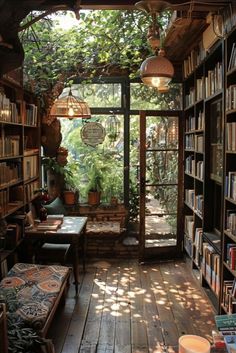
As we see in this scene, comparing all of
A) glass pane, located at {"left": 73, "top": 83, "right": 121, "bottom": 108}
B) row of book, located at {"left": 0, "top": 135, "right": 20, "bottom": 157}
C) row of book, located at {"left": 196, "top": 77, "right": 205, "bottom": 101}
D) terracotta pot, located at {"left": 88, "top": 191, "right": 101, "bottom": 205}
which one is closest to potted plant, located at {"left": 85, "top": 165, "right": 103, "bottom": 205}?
terracotta pot, located at {"left": 88, "top": 191, "right": 101, "bottom": 205}

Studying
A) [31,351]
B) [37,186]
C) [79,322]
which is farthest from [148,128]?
[31,351]

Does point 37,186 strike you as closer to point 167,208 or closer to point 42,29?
point 167,208

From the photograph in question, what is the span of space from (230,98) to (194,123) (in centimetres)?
163

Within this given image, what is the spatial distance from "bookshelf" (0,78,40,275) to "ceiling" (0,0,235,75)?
1.56 m

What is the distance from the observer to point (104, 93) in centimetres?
583

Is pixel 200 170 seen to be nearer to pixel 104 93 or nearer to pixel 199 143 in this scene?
pixel 199 143

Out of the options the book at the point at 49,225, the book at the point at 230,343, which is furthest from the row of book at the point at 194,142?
the book at the point at 230,343

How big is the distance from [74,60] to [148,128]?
4.68 ft

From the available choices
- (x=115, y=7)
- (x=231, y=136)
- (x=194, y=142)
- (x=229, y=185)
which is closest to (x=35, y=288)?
(x=229, y=185)

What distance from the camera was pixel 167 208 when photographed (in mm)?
5613

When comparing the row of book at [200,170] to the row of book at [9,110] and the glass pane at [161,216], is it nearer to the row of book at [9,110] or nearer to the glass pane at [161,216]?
the glass pane at [161,216]

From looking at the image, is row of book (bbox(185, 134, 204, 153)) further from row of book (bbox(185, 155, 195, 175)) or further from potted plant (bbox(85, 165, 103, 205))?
potted plant (bbox(85, 165, 103, 205))

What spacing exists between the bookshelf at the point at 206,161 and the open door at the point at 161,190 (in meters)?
0.29

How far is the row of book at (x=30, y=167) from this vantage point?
469 cm
